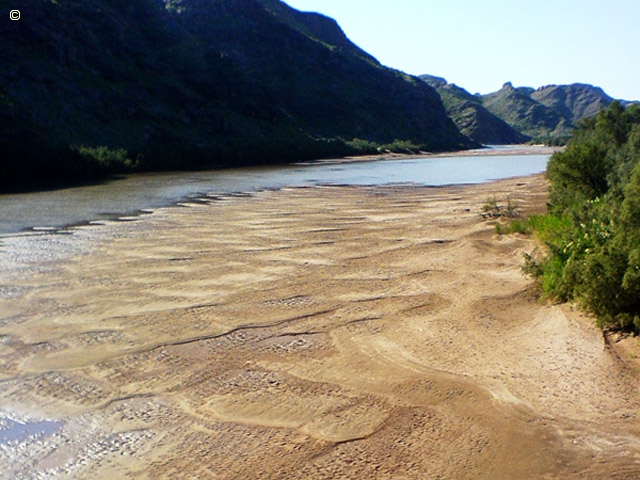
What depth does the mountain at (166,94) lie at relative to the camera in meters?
44.1

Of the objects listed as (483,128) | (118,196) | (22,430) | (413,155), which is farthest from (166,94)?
(483,128)

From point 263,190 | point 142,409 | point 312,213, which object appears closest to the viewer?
point 142,409

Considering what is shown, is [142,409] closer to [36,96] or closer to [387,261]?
[387,261]

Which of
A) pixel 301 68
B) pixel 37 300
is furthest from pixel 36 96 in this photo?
pixel 301 68

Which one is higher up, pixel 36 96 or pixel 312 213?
pixel 36 96

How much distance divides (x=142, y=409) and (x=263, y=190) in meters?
24.7

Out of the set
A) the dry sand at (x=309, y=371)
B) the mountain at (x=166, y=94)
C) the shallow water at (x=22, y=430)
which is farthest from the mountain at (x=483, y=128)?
the shallow water at (x=22, y=430)

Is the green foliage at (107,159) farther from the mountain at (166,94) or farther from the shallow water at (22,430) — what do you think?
the shallow water at (22,430)

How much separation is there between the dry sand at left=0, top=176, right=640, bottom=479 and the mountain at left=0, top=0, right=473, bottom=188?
88.0 feet

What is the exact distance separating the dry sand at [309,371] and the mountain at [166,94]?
88.0ft

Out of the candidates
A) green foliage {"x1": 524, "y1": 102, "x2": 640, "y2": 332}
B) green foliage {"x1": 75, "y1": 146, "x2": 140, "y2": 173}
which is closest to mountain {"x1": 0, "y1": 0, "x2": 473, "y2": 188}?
green foliage {"x1": 75, "y1": 146, "x2": 140, "y2": 173}

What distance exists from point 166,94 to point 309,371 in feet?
189

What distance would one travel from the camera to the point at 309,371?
23.8ft

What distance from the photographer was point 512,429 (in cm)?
586
